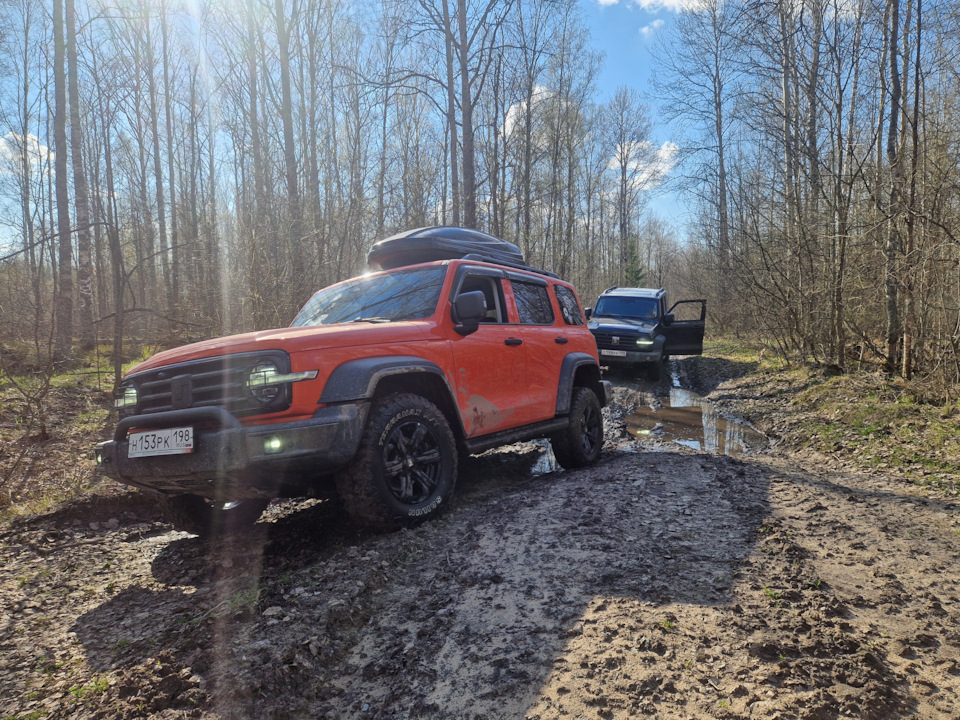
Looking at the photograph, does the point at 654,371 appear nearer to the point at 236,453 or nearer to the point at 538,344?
the point at 538,344

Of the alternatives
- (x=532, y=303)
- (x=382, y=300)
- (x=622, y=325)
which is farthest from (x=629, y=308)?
(x=382, y=300)

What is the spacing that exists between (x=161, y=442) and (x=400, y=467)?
1.36 meters

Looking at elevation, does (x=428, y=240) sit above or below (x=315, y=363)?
above

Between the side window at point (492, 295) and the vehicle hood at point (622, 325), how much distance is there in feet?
23.1

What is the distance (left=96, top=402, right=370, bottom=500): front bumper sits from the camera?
114 inches

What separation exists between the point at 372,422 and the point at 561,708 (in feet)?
6.24

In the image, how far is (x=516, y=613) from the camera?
2543 millimetres

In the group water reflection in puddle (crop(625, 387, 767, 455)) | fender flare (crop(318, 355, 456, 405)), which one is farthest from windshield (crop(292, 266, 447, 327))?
water reflection in puddle (crop(625, 387, 767, 455))

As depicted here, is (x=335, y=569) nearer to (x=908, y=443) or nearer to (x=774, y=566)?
(x=774, y=566)

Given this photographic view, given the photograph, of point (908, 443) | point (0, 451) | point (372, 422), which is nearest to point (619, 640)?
point (372, 422)

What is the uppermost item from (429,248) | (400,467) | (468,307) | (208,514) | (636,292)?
Result: (636,292)

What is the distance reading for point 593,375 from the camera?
19.7 feet

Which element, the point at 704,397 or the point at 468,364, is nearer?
the point at 468,364

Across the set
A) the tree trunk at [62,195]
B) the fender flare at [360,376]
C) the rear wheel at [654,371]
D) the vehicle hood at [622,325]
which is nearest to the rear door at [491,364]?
the fender flare at [360,376]
